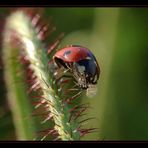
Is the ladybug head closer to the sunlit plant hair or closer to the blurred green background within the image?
the sunlit plant hair

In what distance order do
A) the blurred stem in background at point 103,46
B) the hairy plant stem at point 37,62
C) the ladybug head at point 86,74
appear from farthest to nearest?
the blurred stem in background at point 103,46 → the ladybug head at point 86,74 → the hairy plant stem at point 37,62

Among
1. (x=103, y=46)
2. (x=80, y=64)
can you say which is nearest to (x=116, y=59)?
(x=103, y=46)

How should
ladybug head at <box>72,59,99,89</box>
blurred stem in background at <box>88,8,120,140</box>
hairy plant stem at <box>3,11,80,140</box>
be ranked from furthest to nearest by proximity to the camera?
blurred stem in background at <box>88,8,120,140</box>, ladybug head at <box>72,59,99,89</box>, hairy plant stem at <box>3,11,80,140</box>

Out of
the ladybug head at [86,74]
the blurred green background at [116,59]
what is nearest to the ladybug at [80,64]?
the ladybug head at [86,74]

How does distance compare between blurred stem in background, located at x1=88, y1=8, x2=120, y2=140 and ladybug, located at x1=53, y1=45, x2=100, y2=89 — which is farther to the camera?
blurred stem in background, located at x1=88, y1=8, x2=120, y2=140

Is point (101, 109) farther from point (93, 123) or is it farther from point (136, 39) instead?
point (136, 39)

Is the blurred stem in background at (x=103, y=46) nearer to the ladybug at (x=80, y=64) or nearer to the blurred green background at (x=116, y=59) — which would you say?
the blurred green background at (x=116, y=59)

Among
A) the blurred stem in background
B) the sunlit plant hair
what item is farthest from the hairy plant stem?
the blurred stem in background
